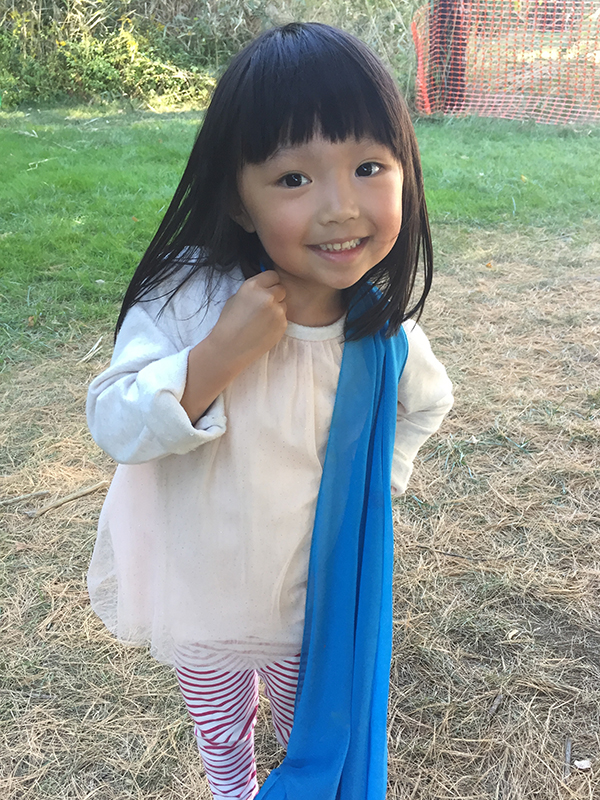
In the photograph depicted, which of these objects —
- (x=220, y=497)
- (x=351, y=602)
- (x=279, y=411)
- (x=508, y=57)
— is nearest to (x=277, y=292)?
(x=279, y=411)

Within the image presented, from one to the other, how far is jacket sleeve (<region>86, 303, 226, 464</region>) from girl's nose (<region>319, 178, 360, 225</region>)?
26cm

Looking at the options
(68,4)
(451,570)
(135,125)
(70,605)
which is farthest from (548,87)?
(70,605)

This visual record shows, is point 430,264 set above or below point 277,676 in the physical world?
above

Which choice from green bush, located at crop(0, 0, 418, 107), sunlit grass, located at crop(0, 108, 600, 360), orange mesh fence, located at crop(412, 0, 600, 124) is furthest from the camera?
green bush, located at crop(0, 0, 418, 107)

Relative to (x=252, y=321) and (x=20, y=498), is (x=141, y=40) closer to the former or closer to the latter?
(x=20, y=498)

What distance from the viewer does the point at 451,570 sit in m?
A: 2.08

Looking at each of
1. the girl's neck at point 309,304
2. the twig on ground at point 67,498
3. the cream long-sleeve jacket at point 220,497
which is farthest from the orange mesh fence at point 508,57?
the cream long-sleeve jacket at point 220,497

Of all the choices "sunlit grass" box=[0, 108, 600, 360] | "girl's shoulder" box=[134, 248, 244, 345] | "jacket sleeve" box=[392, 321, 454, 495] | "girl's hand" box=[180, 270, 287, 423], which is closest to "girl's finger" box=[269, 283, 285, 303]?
"girl's hand" box=[180, 270, 287, 423]

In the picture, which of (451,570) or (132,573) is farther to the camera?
(451,570)

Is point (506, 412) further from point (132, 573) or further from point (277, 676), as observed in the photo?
point (132, 573)

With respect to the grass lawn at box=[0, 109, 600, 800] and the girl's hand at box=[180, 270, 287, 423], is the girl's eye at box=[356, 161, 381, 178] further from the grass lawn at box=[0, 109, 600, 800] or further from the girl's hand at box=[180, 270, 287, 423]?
the grass lawn at box=[0, 109, 600, 800]

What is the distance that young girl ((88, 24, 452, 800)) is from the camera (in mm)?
873

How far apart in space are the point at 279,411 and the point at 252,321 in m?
0.17

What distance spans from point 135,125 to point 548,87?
519 centimetres
